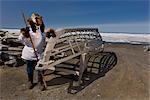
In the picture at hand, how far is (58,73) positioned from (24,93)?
2.02 metres

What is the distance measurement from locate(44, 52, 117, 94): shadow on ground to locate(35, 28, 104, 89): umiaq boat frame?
0.77 feet

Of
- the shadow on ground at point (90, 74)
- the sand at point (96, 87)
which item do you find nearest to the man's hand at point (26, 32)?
the sand at point (96, 87)

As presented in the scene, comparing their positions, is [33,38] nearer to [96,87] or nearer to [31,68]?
[31,68]

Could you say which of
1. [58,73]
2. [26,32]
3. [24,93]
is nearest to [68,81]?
[58,73]

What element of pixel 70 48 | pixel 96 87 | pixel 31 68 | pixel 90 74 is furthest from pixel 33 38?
pixel 90 74

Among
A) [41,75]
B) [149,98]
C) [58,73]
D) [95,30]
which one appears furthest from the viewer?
[95,30]

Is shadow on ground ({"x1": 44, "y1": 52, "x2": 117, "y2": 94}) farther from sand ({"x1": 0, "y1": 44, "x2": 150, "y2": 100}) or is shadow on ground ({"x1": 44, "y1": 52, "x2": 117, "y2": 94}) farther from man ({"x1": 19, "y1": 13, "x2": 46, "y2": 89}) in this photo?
man ({"x1": 19, "y1": 13, "x2": 46, "y2": 89})

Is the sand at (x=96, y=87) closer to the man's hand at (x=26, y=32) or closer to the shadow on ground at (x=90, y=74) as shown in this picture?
the shadow on ground at (x=90, y=74)

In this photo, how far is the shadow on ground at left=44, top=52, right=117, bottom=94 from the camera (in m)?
9.02

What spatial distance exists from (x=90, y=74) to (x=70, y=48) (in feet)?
4.09

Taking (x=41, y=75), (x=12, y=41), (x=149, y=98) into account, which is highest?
(x=12, y=41)

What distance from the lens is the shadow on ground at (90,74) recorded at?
902 centimetres

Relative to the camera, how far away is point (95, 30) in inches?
527

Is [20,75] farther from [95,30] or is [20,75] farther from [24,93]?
[95,30]
